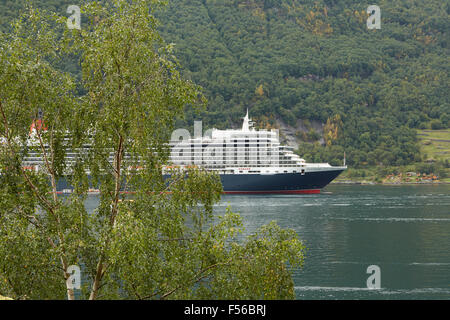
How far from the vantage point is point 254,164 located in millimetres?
109375

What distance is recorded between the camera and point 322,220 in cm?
5656

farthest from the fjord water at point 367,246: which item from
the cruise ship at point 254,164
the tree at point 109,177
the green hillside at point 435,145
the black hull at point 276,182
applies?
the green hillside at point 435,145

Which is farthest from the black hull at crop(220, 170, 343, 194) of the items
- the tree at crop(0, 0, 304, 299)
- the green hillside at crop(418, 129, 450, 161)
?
the tree at crop(0, 0, 304, 299)

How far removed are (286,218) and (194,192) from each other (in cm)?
4406

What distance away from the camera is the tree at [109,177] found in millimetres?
13422

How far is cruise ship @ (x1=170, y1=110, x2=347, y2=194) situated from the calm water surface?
29664 millimetres

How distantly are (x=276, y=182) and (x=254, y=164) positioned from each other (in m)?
7.67

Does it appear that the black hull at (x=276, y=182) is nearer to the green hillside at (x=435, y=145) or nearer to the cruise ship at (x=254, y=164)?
the cruise ship at (x=254, y=164)

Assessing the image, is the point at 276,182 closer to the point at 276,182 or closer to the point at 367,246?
the point at 276,182

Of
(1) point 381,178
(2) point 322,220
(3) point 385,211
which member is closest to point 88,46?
(2) point 322,220

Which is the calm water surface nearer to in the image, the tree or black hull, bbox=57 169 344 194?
the tree

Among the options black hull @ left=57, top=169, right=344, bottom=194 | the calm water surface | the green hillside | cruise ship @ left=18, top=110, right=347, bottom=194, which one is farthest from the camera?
the green hillside

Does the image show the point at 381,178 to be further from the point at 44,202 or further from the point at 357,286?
the point at 44,202

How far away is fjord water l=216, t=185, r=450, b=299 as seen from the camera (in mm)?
28266
